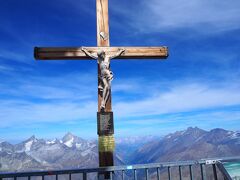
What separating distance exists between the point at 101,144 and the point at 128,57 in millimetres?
2431

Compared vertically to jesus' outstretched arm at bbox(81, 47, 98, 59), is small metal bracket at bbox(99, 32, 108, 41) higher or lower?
higher

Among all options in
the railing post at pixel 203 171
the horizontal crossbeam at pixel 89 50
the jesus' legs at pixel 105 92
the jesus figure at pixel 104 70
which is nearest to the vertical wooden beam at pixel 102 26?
the horizontal crossbeam at pixel 89 50

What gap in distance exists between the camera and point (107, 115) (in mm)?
6703

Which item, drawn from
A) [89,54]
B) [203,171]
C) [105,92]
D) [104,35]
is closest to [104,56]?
[89,54]

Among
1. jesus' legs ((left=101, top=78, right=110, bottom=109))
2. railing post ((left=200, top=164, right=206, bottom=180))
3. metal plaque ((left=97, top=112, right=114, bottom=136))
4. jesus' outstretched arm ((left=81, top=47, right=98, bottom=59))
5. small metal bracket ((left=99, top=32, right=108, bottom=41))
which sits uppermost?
small metal bracket ((left=99, top=32, right=108, bottom=41))

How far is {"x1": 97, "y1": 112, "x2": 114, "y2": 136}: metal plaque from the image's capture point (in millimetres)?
6586

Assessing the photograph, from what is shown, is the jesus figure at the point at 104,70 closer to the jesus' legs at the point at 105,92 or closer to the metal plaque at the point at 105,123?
the jesus' legs at the point at 105,92

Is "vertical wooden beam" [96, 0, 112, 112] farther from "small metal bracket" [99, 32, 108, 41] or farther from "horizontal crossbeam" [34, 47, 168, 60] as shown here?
"horizontal crossbeam" [34, 47, 168, 60]

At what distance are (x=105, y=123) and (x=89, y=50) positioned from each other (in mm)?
1851

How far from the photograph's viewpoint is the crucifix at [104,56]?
650 centimetres

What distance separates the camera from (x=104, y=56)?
7234 millimetres

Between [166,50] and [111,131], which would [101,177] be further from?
[166,50]

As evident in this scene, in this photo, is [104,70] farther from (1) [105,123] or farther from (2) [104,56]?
(1) [105,123]

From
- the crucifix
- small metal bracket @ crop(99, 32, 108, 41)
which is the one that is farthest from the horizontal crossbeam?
small metal bracket @ crop(99, 32, 108, 41)
